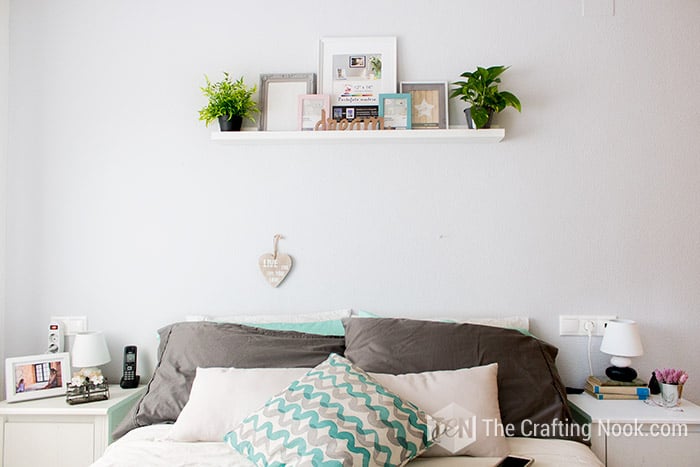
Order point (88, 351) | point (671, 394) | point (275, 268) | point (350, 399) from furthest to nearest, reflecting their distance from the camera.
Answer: point (275, 268), point (88, 351), point (671, 394), point (350, 399)

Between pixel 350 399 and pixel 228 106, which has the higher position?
pixel 228 106

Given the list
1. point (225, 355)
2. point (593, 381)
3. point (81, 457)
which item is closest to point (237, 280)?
point (225, 355)

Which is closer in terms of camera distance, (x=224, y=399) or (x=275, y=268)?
(x=224, y=399)

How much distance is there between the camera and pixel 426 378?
1894 mm

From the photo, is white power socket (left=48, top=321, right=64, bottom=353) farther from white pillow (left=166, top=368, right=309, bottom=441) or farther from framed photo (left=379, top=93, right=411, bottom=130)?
framed photo (left=379, top=93, right=411, bottom=130)

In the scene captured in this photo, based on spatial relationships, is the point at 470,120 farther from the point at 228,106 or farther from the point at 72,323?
the point at 72,323

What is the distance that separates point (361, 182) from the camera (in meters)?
2.55

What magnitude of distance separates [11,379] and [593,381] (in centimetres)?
253

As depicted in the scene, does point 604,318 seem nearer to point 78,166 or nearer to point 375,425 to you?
point 375,425

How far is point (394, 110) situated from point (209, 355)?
4.42ft

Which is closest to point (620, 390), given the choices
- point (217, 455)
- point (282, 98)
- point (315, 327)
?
point (315, 327)

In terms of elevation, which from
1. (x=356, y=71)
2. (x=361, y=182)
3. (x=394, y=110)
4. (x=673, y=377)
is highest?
(x=356, y=71)

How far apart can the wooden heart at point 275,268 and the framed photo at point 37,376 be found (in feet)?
3.18

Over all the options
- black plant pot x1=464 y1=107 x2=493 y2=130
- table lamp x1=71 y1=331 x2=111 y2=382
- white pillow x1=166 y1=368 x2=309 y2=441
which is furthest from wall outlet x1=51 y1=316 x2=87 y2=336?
black plant pot x1=464 y1=107 x2=493 y2=130
